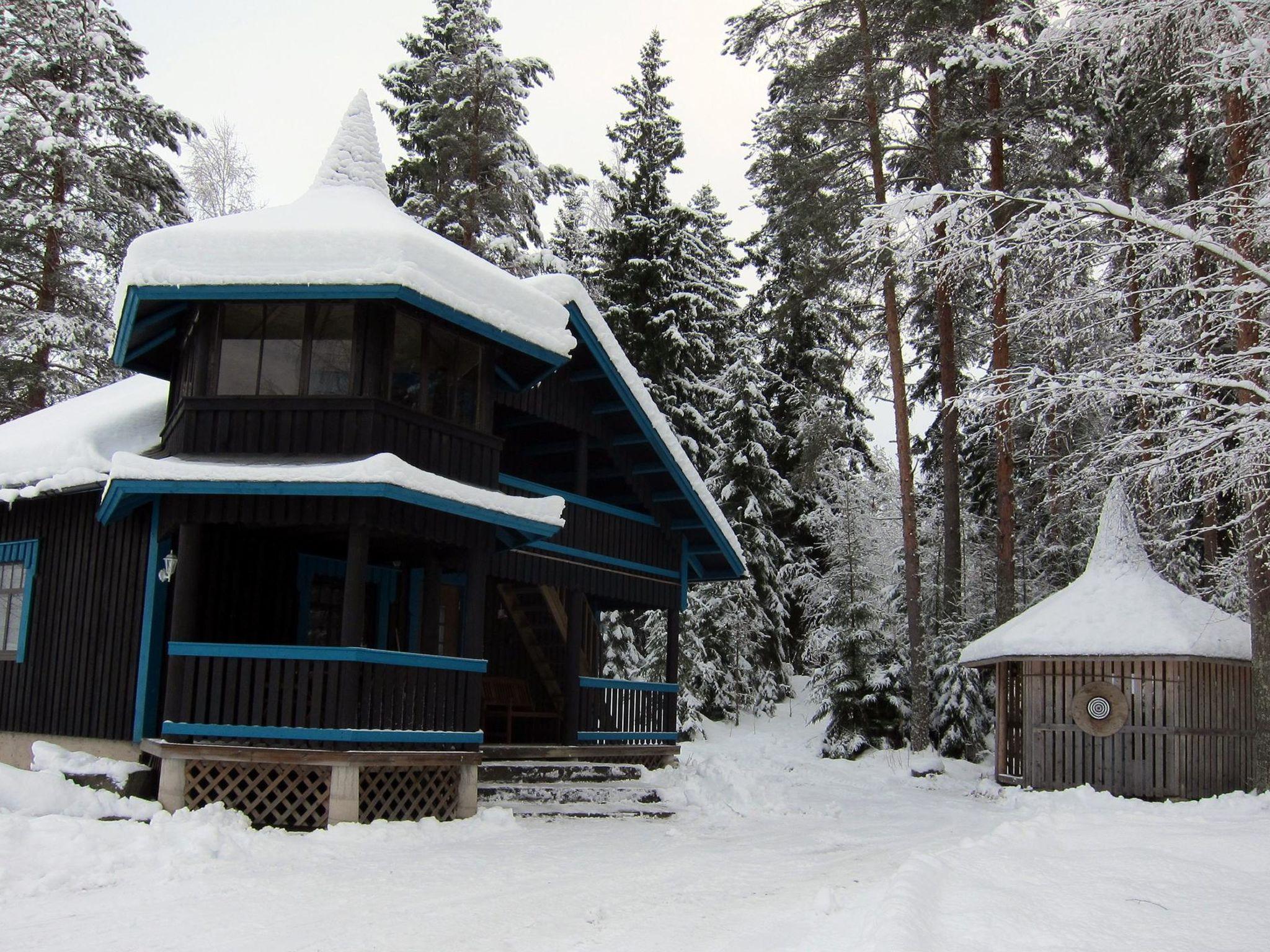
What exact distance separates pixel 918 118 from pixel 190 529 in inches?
699

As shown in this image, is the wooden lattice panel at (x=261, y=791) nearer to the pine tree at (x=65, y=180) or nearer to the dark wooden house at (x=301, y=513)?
the dark wooden house at (x=301, y=513)

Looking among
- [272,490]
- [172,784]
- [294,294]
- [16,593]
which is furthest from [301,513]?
[16,593]

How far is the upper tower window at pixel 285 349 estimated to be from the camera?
1211 centimetres

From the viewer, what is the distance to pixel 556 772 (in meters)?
15.0

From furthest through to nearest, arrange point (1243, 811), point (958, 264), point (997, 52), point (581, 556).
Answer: point (997, 52), point (581, 556), point (1243, 811), point (958, 264)

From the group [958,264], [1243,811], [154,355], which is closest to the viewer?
[958,264]

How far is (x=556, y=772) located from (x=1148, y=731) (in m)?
8.79

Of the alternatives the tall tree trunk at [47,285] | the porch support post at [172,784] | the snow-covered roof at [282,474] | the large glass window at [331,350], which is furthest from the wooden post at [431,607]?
the tall tree trunk at [47,285]

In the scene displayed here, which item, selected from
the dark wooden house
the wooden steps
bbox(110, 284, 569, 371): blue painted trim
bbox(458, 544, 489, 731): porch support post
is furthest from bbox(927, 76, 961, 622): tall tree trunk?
bbox(110, 284, 569, 371): blue painted trim

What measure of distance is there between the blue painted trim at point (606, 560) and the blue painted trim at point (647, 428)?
98cm

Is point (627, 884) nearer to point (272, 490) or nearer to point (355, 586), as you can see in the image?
point (355, 586)

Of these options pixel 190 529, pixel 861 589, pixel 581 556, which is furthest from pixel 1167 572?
pixel 190 529

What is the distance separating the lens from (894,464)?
4144 cm

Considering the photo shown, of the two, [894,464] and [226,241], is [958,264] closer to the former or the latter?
[226,241]
